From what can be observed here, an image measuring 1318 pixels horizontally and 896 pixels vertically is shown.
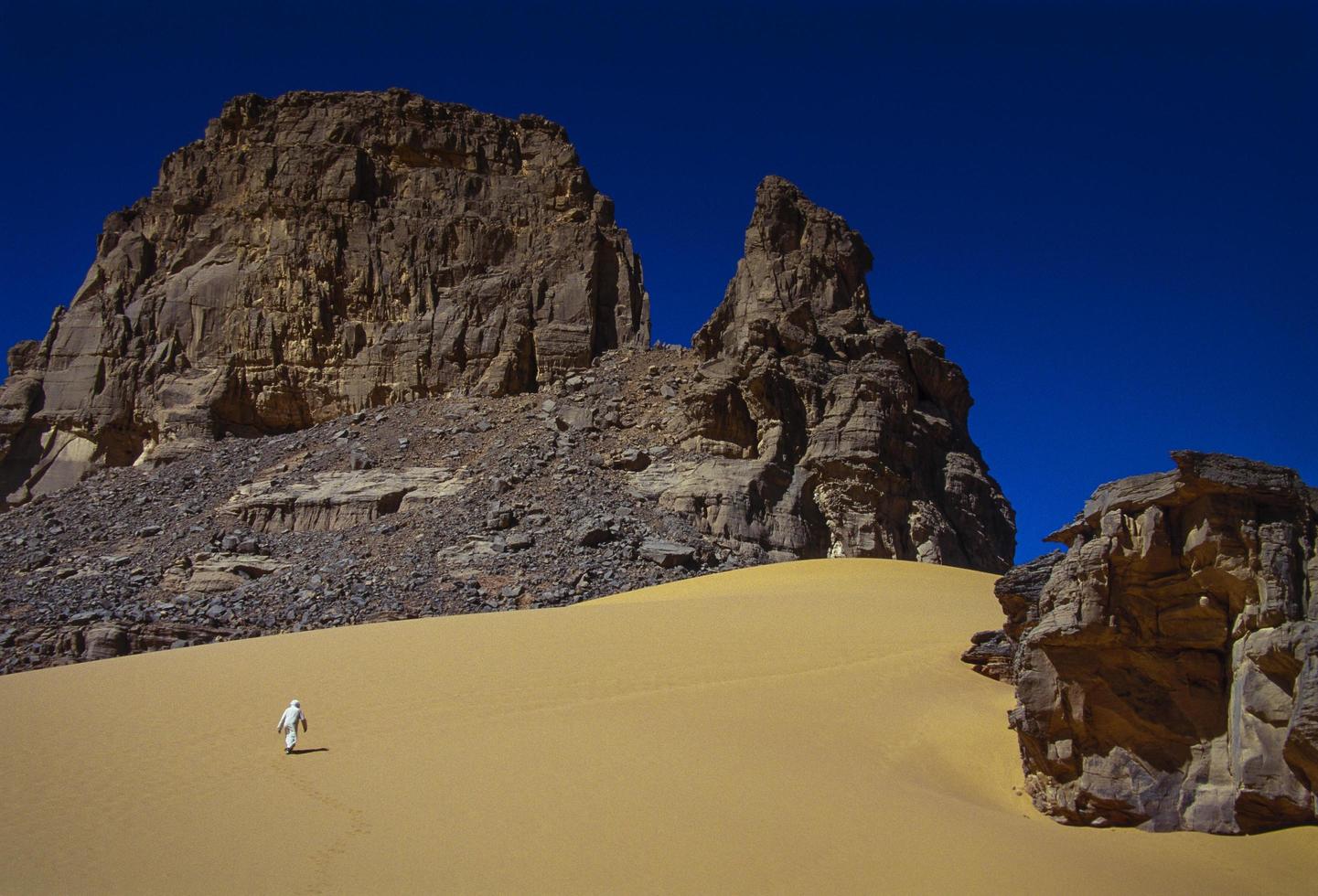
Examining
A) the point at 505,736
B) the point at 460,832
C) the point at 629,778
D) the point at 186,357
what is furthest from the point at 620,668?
the point at 186,357

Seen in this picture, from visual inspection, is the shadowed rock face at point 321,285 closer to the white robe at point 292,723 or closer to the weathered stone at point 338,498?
the weathered stone at point 338,498

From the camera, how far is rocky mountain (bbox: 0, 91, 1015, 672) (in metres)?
30.6

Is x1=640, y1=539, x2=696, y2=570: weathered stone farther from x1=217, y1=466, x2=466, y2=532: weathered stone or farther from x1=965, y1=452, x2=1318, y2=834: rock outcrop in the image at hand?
x1=965, y1=452, x2=1318, y2=834: rock outcrop

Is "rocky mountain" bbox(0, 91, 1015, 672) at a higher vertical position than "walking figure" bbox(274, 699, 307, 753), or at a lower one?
higher

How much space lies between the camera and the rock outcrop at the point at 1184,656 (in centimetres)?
794

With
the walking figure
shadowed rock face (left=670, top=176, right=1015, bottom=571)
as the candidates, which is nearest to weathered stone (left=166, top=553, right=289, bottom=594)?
shadowed rock face (left=670, top=176, right=1015, bottom=571)

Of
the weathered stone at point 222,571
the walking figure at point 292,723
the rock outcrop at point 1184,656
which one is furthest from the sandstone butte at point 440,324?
the rock outcrop at point 1184,656

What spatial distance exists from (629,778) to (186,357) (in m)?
43.0

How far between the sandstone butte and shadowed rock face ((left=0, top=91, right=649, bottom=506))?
0.11m

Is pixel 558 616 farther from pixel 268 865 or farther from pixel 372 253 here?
pixel 372 253

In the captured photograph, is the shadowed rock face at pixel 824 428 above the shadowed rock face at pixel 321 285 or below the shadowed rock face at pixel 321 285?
Answer: below

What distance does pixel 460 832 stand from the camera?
9.44 m

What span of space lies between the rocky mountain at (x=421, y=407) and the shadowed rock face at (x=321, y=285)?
0.46 feet

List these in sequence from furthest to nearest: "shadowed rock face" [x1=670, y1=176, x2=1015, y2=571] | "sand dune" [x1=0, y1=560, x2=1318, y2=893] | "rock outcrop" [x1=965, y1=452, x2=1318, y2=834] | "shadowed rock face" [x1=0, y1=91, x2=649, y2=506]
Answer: "shadowed rock face" [x1=0, y1=91, x2=649, y2=506], "shadowed rock face" [x1=670, y1=176, x2=1015, y2=571], "sand dune" [x1=0, y1=560, x2=1318, y2=893], "rock outcrop" [x1=965, y1=452, x2=1318, y2=834]
